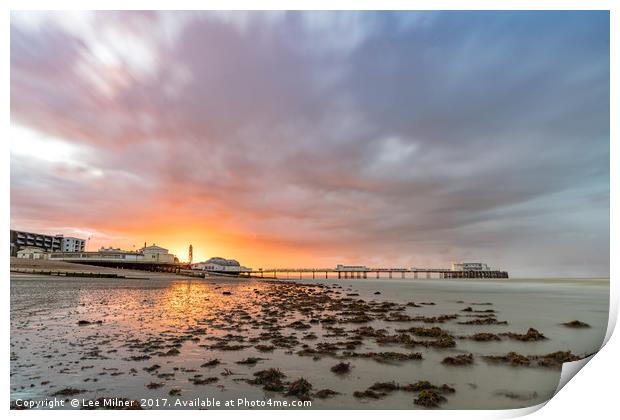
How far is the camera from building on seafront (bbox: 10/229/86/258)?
89438 mm

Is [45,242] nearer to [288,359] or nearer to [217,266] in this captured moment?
[217,266]

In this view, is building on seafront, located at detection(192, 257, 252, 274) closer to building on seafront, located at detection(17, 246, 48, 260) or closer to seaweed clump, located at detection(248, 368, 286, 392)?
building on seafront, located at detection(17, 246, 48, 260)

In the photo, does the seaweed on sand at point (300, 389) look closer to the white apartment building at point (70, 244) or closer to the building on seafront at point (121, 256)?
the building on seafront at point (121, 256)

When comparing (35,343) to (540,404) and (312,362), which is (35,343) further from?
(540,404)

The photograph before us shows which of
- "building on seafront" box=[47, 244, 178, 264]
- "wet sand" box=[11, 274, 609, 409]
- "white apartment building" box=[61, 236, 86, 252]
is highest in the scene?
"white apartment building" box=[61, 236, 86, 252]

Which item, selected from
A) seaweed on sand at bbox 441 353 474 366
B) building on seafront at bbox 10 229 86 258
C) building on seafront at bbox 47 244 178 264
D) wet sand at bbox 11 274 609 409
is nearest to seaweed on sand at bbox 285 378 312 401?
wet sand at bbox 11 274 609 409

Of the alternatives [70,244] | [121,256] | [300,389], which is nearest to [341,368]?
[300,389]

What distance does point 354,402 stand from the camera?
862 cm

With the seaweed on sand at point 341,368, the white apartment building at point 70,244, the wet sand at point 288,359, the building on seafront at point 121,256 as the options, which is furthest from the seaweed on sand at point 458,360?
the white apartment building at point 70,244

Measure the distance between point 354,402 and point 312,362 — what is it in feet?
10.5

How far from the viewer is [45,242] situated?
100062mm
